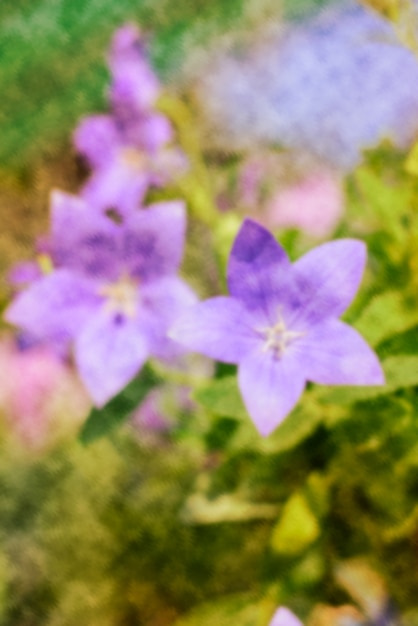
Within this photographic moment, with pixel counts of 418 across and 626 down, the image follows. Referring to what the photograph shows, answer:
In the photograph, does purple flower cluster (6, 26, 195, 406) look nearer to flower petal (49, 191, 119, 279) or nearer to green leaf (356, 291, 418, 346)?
flower petal (49, 191, 119, 279)

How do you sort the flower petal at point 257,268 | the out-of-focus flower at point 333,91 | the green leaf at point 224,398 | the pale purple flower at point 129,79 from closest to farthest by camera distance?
the flower petal at point 257,268, the green leaf at point 224,398, the pale purple flower at point 129,79, the out-of-focus flower at point 333,91

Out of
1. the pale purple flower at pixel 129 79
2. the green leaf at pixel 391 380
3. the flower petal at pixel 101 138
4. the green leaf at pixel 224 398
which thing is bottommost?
the green leaf at pixel 391 380

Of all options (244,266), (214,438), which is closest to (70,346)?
(214,438)

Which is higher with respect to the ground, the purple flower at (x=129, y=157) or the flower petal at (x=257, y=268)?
the purple flower at (x=129, y=157)

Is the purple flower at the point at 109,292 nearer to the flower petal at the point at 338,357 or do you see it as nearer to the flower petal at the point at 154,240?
the flower petal at the point at 154,240

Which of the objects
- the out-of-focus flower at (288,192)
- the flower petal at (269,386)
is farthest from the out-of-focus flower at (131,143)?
the flower petal at (269,386)

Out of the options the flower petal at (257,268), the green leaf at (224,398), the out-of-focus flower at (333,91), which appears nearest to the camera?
the flower petal at (257,268)
